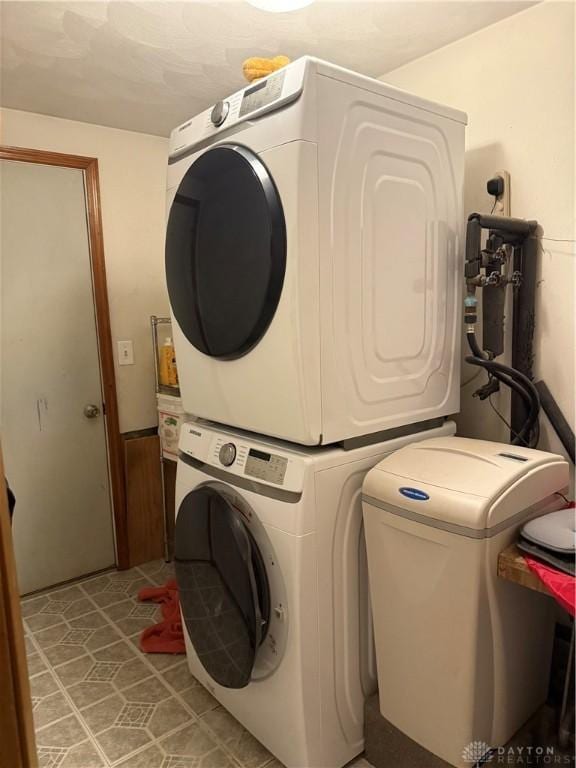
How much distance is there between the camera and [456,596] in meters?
1.23

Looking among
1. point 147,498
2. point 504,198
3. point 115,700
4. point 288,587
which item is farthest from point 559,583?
point 147,498

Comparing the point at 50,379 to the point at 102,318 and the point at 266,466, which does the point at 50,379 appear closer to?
the point at 102,318

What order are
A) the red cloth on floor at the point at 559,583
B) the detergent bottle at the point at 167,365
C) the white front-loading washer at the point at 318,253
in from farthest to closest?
the detergent bottle at the point at 167,365 < the white front-loading washer at the point at 318,253 < the red cloth on floor at the point at 559,583

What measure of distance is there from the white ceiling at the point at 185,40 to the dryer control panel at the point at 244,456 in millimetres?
1305

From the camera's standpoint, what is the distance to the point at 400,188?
1.47 metres

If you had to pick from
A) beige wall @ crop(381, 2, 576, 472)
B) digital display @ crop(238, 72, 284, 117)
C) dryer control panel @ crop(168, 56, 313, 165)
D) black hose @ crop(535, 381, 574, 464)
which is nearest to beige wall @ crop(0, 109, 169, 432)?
dryer control panel @ crop(168, 56, 313, 165)

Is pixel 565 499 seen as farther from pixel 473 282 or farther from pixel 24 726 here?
pixel 24 726

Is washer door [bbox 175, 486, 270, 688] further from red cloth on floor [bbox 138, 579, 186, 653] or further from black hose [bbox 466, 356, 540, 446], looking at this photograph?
black hose [bbox 466, 356, 540, 446]

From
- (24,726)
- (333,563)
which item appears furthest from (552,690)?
(24,726)

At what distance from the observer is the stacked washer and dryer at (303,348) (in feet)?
4.29

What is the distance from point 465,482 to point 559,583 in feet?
0.92

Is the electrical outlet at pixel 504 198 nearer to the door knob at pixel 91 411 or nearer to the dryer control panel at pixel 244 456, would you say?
the dryer control panel at pixel 244 456

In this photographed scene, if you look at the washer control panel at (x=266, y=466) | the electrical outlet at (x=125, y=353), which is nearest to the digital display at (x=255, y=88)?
the washer control panel at (x=266, y=466)

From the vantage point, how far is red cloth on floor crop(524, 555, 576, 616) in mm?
1069
